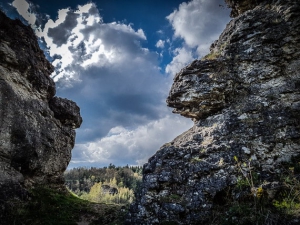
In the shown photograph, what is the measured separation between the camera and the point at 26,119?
17.3 meters

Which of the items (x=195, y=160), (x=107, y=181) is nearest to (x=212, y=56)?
(x=195, y=160)

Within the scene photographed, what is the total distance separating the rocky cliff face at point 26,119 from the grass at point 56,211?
3.50 feet

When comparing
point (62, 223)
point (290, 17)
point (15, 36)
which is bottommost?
point (62, 223)

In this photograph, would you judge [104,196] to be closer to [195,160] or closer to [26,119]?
[26,119]

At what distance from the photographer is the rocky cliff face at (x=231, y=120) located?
10.4 meters

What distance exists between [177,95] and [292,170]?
26.6 ft

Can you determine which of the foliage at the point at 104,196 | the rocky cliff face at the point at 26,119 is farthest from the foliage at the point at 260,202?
the foliage at the point at 104,196

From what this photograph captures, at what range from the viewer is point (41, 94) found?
20500 mm

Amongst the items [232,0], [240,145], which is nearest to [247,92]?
[240,145]

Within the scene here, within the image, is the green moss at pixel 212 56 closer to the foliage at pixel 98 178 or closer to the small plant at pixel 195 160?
the small plant at pixel 195 160

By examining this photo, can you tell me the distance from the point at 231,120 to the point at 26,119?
16217 millimetres

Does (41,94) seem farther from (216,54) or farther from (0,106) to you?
(216,54)

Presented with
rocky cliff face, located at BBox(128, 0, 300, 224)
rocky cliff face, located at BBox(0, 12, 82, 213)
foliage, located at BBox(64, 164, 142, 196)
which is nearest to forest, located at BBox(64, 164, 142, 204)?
foliage, located at BBox(64, 164, 142, 196)

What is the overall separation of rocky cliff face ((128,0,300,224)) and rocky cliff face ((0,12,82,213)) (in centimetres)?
1056
